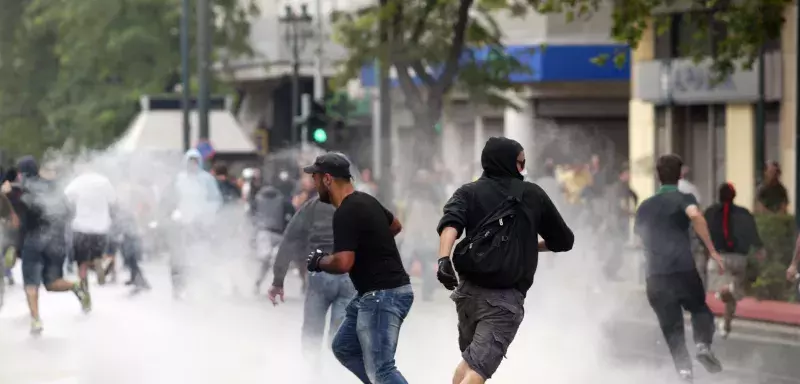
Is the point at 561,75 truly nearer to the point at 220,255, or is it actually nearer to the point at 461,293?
the point at 220,255

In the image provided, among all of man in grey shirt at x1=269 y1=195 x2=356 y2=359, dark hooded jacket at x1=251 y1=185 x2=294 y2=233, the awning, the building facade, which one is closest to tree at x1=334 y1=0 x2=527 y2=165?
the building facade

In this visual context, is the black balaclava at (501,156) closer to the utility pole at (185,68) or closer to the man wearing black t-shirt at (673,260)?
the man wearing black t-shirt at (673,260)

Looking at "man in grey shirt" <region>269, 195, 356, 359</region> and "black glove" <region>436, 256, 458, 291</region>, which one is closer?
"black glove" <region>436, 256, 458, 291</region>

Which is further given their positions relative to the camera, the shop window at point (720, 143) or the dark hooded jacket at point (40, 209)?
the shop window at point (720, 143)

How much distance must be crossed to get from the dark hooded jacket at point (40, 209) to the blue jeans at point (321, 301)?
17.4ft

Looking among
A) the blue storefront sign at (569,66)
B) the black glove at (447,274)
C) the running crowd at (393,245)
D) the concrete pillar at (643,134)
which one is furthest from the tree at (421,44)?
the black glove at (447,274)

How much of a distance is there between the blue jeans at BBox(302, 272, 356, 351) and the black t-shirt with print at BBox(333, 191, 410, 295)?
215 cm

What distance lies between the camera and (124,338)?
52.9ft

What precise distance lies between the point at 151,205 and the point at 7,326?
385 inches

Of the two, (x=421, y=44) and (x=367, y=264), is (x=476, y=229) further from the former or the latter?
(x=421, y=44)

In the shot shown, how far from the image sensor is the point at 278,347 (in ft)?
49.9

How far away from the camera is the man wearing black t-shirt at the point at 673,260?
12.2m

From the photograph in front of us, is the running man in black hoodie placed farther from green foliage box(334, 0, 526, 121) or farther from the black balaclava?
green foliage box(334, 0, 526, 121)

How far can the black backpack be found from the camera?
864 centimetres
